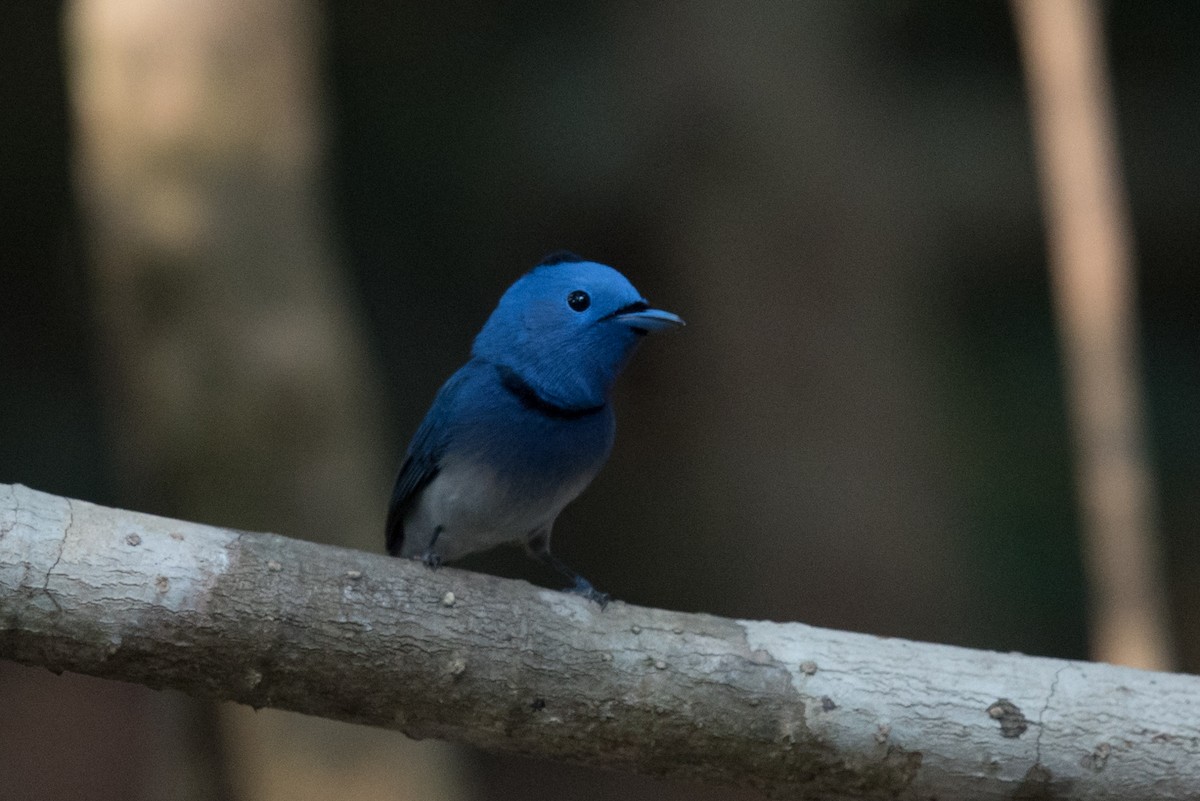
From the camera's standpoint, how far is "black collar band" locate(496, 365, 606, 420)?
3.47 metres

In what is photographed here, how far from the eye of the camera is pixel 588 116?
837 cm

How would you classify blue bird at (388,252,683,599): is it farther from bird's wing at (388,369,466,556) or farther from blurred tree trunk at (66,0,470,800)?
blurred tree trunk at (66,0,470,800)

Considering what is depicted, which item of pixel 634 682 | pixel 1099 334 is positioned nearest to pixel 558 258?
pixel 634 682

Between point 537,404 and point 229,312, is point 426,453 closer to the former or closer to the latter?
point 537,404

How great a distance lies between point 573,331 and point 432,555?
0.64m

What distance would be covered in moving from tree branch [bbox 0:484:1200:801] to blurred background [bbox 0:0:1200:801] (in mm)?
2380

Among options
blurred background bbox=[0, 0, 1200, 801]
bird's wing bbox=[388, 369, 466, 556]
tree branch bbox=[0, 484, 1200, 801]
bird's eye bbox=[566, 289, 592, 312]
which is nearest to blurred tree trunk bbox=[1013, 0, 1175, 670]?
tree branch bbox=[0, 484, 1200, 801]

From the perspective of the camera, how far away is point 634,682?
9.35 ft

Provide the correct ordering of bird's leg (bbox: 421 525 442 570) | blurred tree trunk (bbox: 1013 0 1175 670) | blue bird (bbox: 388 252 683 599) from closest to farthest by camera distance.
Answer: bird's leg (bbox: 421 525 442 570)
blue bird (bbox: 388 252 683 599)
blurred tree trunk (bbox: 1013 0 1175 670)

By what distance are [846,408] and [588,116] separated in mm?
2493

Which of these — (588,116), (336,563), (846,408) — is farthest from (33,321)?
(336,563)

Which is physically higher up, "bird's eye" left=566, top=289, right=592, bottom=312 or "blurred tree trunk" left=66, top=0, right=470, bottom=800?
"bird's eye" left=566, top=289, right=592, bottom=312

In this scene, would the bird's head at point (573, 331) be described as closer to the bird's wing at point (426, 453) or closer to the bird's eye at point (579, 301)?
the bird's eye at point (579, 301)

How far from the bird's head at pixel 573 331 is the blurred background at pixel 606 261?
1774 mm
